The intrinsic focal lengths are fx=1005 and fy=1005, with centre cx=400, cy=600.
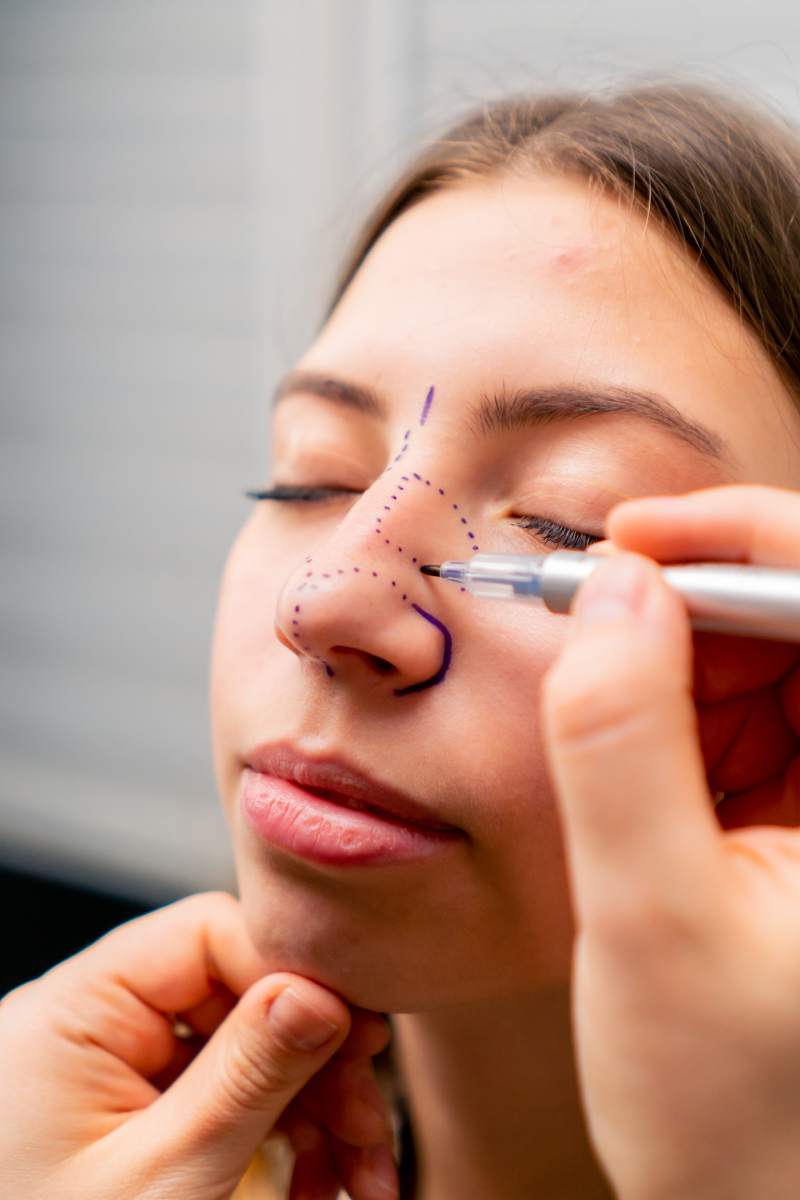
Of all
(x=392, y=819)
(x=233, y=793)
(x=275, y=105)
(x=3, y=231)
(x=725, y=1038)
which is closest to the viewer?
(x=725, y=1038)

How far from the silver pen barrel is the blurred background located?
3.13 ft

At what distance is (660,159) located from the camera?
32.0 inches

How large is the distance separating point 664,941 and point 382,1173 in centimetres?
59

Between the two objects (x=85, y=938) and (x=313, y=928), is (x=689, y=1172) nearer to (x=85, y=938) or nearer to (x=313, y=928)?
(x=313, y=928)

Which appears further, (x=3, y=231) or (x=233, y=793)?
(x=3, y=231)

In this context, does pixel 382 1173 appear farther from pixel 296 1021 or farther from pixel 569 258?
pixel 569 258

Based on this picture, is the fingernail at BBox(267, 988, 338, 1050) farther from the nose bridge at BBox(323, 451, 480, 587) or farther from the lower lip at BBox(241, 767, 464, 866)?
the nose bridge at BBox(323, 451, 480, 587)

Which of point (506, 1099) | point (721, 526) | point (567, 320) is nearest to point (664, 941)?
point (721, 526)

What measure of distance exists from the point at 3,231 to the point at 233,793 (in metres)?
1.45

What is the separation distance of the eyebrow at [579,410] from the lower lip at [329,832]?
0.27 metres

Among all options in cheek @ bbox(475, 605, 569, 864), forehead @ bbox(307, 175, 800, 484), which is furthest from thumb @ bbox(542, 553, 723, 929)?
forehead @ bbox(307, 175, 800, 484)

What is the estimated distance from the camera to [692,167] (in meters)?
0.82

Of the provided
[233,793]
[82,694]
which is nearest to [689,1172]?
[233,793]

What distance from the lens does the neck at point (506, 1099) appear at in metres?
0.83
